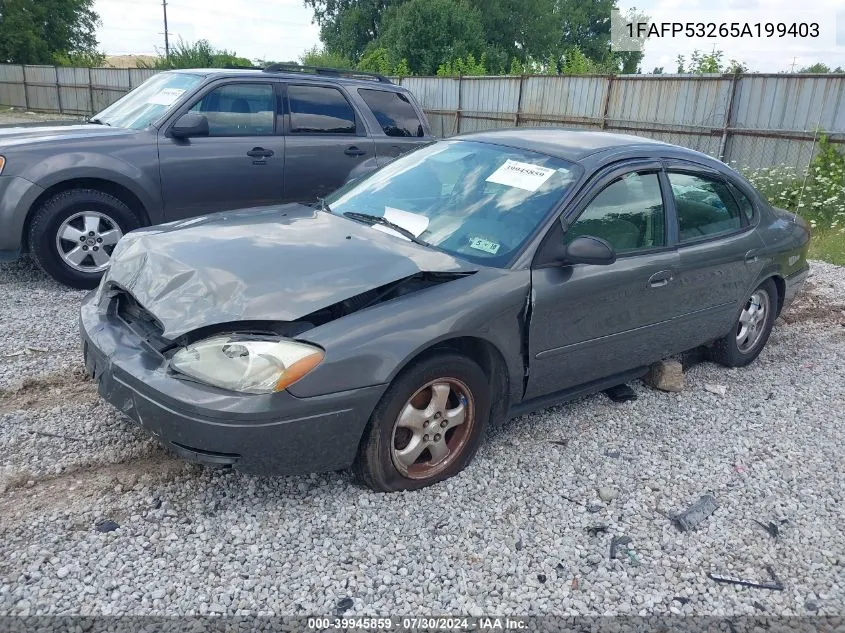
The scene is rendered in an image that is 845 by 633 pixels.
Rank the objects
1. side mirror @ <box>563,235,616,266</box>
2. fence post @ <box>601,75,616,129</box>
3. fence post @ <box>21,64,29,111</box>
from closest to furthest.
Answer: side mirror @ <box>563,235,616,266</box> → fence post @ <box>601,75,616,129</box> → fence post @ <box>21,64,29,111</box>

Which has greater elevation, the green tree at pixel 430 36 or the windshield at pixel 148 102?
the green tree at pixel 430 36

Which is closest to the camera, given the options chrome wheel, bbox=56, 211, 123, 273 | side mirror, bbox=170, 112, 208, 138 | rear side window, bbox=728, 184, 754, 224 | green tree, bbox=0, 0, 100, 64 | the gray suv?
rear side window, bbox=728, 184, 754, 224

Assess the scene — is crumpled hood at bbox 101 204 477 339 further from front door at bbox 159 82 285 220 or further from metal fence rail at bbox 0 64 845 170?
metal fence rail at bbox 0 64 845 170

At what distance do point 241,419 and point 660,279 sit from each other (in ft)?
8.30

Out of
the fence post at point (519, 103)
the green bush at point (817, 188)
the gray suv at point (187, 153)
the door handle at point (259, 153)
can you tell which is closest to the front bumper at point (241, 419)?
the gray suv at point (187, 153)

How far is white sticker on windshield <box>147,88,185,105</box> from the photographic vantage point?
6456 mm

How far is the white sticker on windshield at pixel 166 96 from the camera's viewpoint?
6.46 meters

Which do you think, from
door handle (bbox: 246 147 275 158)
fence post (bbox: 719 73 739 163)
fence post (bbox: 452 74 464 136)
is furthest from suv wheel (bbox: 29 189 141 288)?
fence post (bbox: 452 74 464 136)

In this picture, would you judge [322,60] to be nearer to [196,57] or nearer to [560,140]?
[196,57]

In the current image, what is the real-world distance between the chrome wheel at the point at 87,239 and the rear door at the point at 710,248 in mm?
4505

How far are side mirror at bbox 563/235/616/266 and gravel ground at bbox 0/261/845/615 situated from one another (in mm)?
1069

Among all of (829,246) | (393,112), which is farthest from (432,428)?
(829,246)

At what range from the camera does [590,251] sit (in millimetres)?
3449

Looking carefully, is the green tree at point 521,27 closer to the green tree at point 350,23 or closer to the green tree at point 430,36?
the green tree at point 350,23
